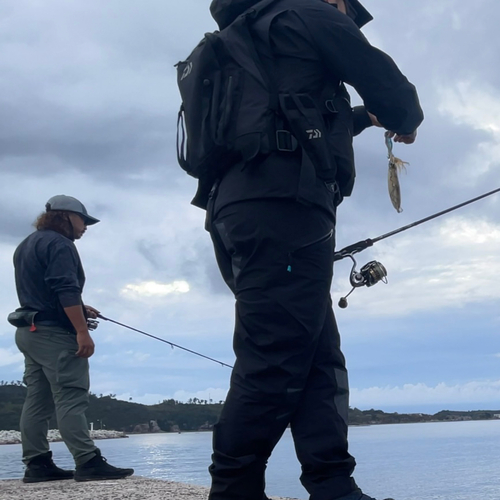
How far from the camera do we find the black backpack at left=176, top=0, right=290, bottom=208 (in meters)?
2.56

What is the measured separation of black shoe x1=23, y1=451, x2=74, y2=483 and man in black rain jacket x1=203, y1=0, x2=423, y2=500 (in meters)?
3.31

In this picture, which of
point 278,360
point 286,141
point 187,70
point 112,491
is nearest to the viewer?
point 278,360

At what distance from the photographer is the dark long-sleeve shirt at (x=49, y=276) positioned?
5.29m

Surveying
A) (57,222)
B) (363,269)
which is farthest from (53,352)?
(363,269)

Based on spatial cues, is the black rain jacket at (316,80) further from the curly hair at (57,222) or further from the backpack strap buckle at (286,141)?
the curly hair at (57,222)

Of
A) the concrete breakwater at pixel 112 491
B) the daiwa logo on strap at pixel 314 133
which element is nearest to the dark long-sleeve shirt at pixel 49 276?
the concrete breakwater at pixel 112 491

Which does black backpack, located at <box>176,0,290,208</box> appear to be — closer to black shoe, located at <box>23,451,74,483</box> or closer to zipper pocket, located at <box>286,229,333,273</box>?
zipper pocket, located at <box>286,229,333,273</box>

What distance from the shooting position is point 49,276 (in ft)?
17.4

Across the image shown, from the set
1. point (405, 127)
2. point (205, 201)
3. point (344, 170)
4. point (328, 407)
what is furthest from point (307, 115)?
point (328, 407)

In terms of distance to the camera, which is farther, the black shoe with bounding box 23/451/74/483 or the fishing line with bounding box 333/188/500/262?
the black shoe with bounding box 23/451/74/483

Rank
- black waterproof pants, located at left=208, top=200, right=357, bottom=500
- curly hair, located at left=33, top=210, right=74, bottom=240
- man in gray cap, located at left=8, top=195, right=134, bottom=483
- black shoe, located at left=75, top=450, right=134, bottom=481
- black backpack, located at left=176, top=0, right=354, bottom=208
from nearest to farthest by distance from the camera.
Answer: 1. black waterproof pants, located at left=208, top=200, right=357, bottom=500
2. black backpack, located at left=176, top=0, right=354, bottom=208
3. black shoe, located at left=75, top=450, right=134, bottom=481
4. man in gray cap, located at left=8, top=195, right=134, bottom=483
5. curly hair, located at left=33, top=210, right=74, bottom=240

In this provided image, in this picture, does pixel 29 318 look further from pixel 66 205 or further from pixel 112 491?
pixel 112 491

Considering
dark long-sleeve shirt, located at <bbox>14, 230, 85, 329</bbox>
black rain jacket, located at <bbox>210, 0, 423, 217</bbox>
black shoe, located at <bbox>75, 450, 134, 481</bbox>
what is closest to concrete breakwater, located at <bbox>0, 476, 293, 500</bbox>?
black shoe, located at <bbox>75, 450, 134, 481</bbox>

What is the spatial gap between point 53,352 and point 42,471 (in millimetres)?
959
